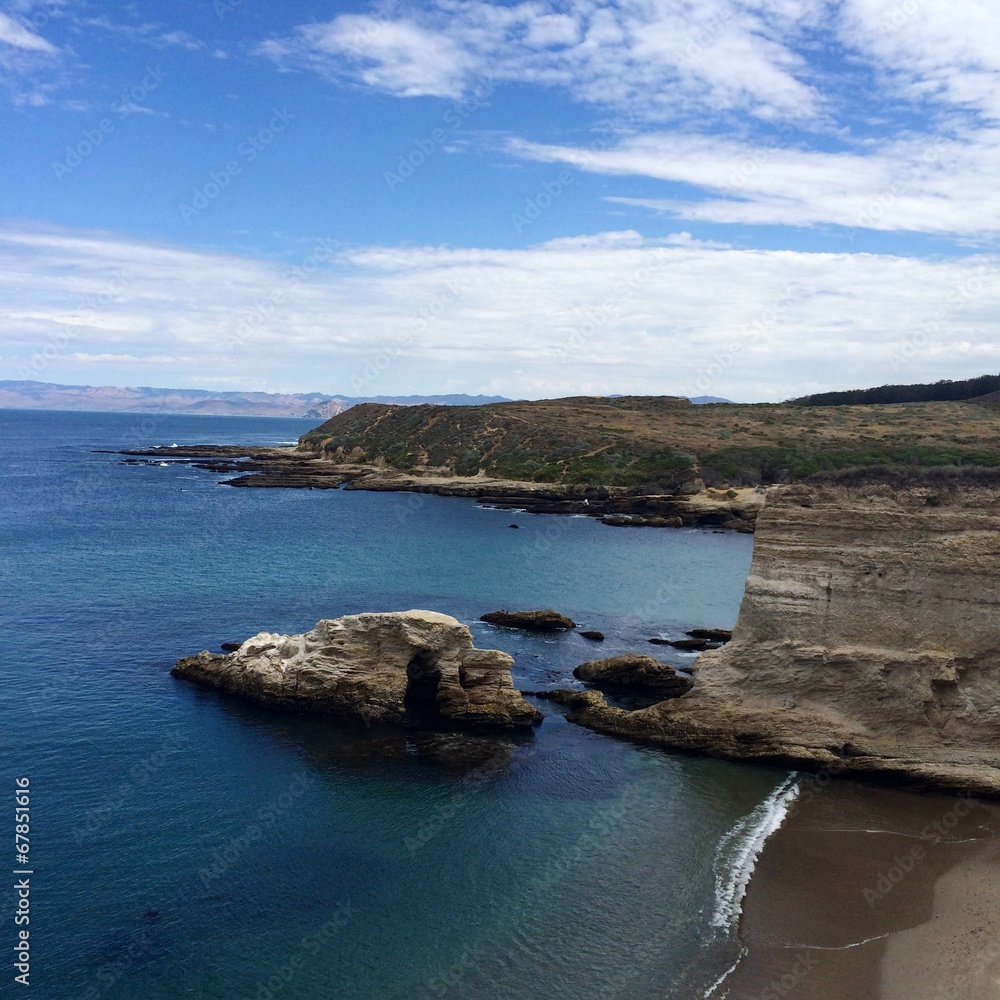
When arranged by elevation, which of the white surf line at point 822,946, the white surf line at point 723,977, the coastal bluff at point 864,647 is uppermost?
the coastal bluff at point 864,647

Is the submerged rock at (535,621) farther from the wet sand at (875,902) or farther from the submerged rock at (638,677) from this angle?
the wet sand at (875,902)

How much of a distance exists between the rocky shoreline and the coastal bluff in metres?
45.7

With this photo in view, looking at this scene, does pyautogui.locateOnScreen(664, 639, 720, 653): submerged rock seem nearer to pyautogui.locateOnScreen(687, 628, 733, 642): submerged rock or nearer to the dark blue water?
pyautogui.locateOnScreen(687, 628, 733, 642): submerged rock

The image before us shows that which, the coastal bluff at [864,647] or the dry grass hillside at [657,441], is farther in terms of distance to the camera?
the dry grass hillside at [657,441]

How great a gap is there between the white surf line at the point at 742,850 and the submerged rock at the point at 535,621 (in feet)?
51.7

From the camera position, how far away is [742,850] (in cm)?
1866

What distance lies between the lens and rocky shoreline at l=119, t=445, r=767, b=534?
7344 centimetres

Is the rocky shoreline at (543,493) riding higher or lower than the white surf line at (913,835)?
higher

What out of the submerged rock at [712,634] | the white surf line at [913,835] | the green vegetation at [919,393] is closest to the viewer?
the white surf line at [913,835]

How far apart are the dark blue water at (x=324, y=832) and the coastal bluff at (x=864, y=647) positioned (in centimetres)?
194

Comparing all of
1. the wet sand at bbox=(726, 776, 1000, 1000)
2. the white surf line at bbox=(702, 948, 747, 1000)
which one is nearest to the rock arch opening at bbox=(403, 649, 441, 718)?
the wet sand at bbox=(726, 776, 1000, 1000)

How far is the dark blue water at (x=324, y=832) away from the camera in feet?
47.9

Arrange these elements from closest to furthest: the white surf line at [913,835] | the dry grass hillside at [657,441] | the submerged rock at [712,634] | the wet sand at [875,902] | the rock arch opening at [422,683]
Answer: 1. the wet sand at [875,902]
2. the white surf line at [913,835]
3. the rock arch opening at [422,683]
4. the submerged rock at [712,634]
5. the dry grass hillside at [657,441]

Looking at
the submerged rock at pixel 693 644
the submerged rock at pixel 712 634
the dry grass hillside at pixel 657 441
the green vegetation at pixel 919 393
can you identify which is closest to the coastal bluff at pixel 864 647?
the submerged rock at pixel 693 644
